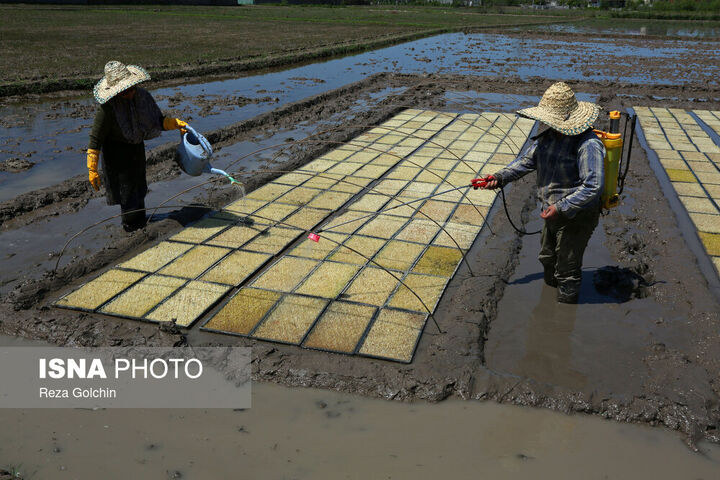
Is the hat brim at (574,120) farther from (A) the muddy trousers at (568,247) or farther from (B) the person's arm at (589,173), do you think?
(A) the muddy trousers at (568,247)

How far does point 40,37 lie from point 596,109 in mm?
21978

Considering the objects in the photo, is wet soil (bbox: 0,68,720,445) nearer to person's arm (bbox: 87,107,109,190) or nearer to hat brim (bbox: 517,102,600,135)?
person's arm (bbox: 87,107,109,190)

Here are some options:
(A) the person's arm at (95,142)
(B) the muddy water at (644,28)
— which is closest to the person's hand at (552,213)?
(A) the person's arm at (95,142)

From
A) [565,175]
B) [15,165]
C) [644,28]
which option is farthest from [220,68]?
[644,28]

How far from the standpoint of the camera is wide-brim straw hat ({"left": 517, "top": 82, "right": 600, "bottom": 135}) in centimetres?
341

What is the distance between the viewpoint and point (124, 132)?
4641mm

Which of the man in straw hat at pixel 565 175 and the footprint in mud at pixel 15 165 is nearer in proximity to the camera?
the man in straw hat at pixel 565 175

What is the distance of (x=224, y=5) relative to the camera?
45.4 meters

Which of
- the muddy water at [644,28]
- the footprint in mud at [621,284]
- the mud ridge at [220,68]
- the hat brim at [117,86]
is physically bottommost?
the footprint in mud at [621,284]

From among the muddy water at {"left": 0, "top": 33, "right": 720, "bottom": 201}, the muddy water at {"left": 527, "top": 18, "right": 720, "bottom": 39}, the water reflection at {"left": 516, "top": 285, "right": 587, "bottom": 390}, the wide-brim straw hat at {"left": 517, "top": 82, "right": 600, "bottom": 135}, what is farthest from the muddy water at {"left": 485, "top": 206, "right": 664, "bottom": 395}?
the muddy water at {"left": 527, "top": 18, "right": 720, "bottom": 39}

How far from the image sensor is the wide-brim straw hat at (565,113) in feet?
11.2

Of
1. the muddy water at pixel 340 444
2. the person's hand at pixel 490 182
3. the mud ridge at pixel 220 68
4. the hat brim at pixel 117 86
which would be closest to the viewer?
the muddy water at pixel 340 444

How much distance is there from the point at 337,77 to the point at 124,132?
10366 mm

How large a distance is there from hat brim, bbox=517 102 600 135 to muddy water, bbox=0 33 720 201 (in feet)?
18.2
